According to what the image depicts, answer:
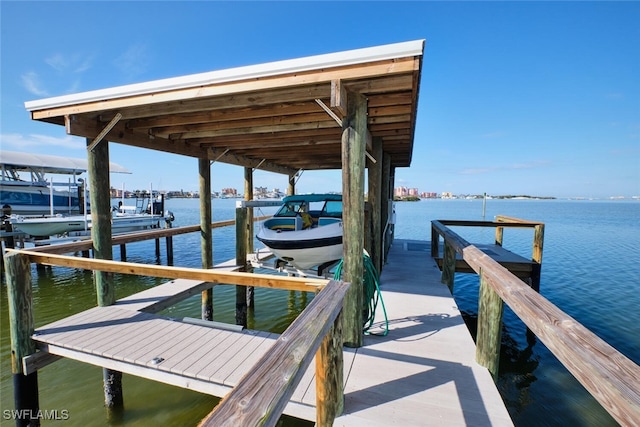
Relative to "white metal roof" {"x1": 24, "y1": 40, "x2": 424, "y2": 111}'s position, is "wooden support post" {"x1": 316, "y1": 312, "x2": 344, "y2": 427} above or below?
below

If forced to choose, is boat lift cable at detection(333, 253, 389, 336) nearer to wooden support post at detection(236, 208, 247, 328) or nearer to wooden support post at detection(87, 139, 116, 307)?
wooden support post at detection(236, 208, 247, 328)

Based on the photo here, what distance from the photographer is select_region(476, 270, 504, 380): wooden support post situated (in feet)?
9.35

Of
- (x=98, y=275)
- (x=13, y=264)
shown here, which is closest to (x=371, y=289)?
(x=98, y=275)

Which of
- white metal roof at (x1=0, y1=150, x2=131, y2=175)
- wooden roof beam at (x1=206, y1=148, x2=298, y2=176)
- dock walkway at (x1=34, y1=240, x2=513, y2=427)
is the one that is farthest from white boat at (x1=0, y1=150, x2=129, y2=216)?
dock walkway at (x1=34, y1=240, x2=513, y2=427)

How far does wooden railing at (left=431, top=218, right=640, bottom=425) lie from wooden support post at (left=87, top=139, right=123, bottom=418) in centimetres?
518

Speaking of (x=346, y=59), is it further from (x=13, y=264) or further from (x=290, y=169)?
(x=290, y=169)

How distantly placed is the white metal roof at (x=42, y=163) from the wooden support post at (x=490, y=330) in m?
17.6

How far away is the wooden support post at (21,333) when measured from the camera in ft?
11.4

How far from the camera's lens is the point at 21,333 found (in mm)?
3467

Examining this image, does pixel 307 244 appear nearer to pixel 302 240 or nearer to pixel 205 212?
pixel 302 240

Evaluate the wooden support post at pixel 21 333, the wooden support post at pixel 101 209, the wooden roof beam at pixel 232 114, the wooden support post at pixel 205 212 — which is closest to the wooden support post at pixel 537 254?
the wooden roof beam at pixel 232 114

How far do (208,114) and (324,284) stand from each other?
359 cm

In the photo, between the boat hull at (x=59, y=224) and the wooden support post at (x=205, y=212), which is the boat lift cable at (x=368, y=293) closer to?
the wooden support post at (x=205, y=212)

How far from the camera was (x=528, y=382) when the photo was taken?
4852mm
